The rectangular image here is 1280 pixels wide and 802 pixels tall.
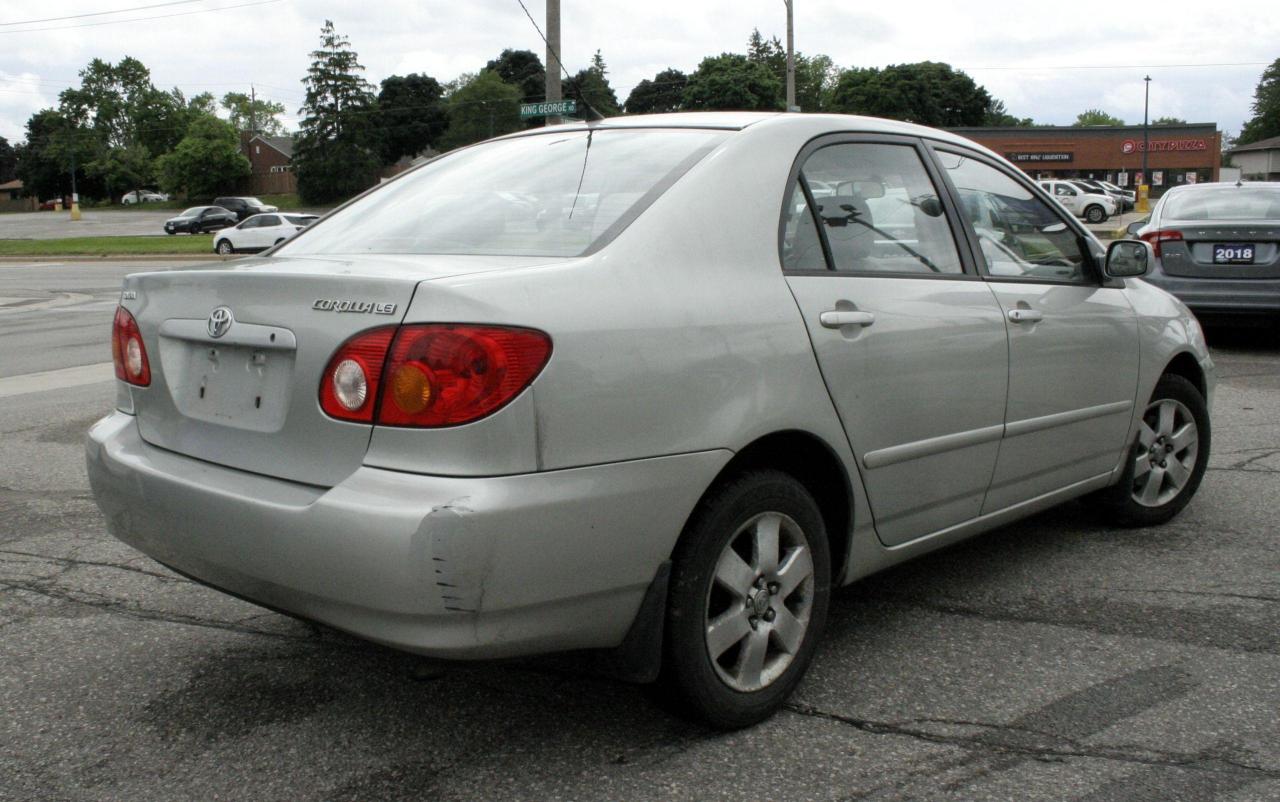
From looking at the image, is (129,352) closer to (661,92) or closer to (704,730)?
(704,730)

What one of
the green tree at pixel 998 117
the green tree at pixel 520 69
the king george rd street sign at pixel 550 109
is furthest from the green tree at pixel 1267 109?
the king george rd street sign at pixel 550 109

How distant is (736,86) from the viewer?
335ft

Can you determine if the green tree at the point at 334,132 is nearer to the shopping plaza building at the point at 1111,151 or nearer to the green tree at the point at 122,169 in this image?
the green tree at the point at 122,169

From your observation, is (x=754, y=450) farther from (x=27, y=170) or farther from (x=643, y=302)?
(x=27, y=170)

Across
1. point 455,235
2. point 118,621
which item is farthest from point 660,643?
point 118,621

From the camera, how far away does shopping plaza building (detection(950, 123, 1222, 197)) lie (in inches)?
3201

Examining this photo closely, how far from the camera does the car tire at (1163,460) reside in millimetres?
4836

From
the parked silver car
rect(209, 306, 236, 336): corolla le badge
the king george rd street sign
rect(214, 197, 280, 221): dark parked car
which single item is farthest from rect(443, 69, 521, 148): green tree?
rect(209, 306, 236, 336): corolla le badge

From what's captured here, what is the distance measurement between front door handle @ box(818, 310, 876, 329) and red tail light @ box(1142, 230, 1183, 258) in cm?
810

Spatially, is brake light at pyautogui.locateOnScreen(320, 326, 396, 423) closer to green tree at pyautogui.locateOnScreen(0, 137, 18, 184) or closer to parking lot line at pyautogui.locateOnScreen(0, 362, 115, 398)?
parking lot line at pyautogui.locateOnScreen(0, 362, 115, 398)

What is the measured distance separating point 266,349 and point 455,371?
0.56 metres

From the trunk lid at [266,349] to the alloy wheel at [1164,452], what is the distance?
3.05m

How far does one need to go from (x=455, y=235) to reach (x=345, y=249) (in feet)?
1.16

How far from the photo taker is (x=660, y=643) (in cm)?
283
